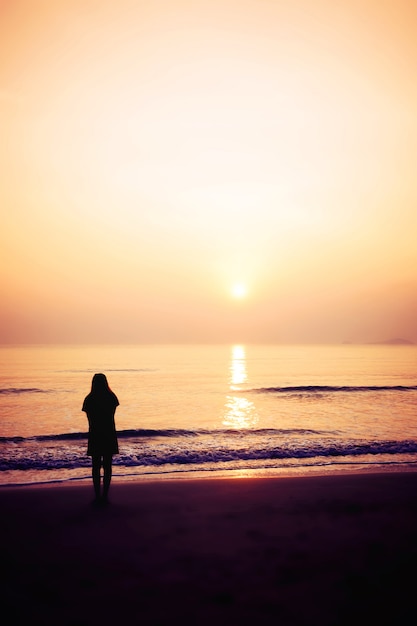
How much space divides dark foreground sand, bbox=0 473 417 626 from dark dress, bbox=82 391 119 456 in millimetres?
1382

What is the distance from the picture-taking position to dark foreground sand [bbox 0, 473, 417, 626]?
16.1ft

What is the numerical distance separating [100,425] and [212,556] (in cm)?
368

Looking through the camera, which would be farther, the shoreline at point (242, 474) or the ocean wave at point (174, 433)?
the ocean wave at point (174, 433)

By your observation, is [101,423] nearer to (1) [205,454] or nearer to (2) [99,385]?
(2) [99,385]

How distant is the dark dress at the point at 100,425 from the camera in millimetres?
8641

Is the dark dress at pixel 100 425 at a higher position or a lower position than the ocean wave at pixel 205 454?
higher

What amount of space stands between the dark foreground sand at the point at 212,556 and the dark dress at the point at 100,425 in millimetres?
1382

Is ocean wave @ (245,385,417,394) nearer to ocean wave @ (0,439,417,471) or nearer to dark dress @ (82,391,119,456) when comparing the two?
ocean wave @ (0,439,417,471)

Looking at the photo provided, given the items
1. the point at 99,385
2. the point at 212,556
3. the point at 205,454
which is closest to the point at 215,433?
the point at 205,454

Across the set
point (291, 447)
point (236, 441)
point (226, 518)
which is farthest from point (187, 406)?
point (226, 518)

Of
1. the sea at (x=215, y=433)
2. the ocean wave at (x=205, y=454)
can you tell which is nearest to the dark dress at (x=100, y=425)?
the sea at (x=215, y=433)

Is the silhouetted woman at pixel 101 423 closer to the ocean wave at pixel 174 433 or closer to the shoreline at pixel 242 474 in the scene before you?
the shoreline at pixel 242 474

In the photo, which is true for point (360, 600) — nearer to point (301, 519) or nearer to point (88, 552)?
point (301, 519)

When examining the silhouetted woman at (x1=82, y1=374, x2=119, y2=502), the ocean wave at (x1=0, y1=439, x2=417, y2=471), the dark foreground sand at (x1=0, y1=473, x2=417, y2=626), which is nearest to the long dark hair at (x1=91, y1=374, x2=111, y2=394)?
the silhouetted woman at (x1=82, y1=374, x2=119, y2=502)
